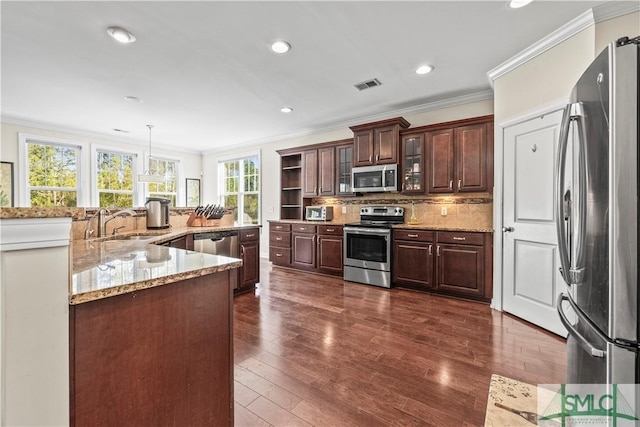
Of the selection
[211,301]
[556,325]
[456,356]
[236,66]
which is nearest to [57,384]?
[211,301]

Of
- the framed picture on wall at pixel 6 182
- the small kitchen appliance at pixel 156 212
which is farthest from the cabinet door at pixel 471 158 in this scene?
the framed picture on wall at pixel 6 182

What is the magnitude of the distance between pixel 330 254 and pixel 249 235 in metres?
1.45

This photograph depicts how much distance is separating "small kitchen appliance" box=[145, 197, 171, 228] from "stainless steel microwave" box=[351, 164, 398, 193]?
272 cm

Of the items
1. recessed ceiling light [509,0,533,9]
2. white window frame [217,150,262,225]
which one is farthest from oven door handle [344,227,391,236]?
white window frame [217,150,262,225]

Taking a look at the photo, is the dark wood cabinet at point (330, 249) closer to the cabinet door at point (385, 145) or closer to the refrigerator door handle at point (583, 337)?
the cabinet door at point (385, 145)

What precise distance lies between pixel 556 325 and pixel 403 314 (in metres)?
1.32

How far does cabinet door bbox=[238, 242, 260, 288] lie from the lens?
11.9 feet

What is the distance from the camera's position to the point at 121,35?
2.44 meters

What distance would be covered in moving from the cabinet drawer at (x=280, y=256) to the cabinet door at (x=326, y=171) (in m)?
1.23

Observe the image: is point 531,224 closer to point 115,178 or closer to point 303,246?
point 303,246

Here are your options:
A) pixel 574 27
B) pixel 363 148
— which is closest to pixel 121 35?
pixel 363 148

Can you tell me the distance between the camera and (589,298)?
117 centimetres

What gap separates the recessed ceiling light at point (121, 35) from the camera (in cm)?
238

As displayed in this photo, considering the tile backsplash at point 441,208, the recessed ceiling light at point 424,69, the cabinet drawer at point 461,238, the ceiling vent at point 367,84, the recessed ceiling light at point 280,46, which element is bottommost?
the cabinet drawer at point 461,238
